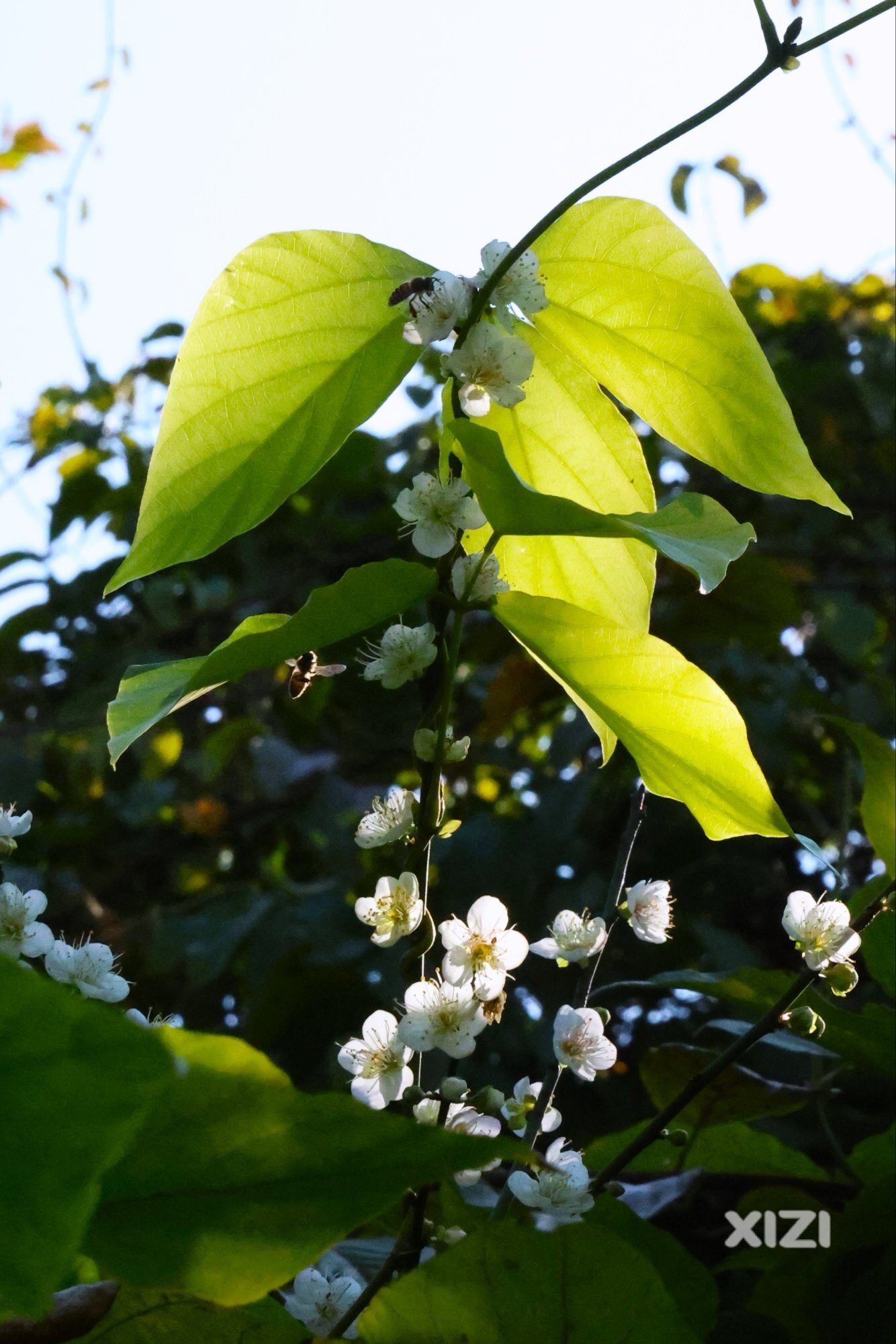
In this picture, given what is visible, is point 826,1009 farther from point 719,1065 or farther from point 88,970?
point 88,970

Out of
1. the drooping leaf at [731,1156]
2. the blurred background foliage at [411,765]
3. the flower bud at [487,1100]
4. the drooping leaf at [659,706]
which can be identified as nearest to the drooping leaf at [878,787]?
the drooping leaf at [659,706]

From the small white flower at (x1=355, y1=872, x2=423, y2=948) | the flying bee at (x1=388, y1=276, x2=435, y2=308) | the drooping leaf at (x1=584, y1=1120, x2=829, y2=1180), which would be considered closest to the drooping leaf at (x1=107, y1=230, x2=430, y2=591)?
the flying bee at (x1=388, y1=276, x2=435, y2=308)

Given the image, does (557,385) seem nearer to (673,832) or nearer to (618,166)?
(618,166)

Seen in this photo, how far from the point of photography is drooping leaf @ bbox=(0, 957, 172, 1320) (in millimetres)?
202

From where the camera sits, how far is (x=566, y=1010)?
0.39 m

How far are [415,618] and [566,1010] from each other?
0.68m

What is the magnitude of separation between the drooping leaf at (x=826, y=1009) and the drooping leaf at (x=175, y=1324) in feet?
0.75

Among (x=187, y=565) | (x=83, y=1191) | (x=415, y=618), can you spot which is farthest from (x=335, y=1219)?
(x=187, y=565)

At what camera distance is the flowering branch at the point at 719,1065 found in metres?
0.38

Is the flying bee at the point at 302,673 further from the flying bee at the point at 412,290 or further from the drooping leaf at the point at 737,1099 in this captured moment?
the drooping leaf at the point at 737,1099

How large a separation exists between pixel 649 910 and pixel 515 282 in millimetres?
228

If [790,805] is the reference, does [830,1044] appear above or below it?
above

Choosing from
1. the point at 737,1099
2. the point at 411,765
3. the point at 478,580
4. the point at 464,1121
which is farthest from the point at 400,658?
the point at 411,765

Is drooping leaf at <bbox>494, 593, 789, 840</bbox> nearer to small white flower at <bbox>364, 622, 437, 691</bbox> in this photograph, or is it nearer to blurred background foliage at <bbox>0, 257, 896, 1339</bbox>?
small white flower at <bbox>364, 622, 437, 691</bbox>
